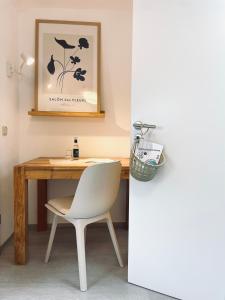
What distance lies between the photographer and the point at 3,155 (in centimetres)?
249

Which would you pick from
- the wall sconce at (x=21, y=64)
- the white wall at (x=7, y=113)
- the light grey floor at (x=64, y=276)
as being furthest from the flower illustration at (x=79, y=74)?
the light grey floor at (x=64, y=276)

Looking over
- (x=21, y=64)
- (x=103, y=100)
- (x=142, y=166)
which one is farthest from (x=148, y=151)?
(x=21, y=64)

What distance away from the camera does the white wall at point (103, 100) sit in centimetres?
294

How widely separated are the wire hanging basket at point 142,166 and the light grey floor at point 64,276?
0.74 meters

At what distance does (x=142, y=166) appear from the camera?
172cm

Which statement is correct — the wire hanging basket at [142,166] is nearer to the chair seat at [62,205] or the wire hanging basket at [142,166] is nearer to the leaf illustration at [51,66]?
the chair seat at [62,205]

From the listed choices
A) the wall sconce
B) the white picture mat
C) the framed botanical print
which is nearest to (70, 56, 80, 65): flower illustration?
the framed botanical print

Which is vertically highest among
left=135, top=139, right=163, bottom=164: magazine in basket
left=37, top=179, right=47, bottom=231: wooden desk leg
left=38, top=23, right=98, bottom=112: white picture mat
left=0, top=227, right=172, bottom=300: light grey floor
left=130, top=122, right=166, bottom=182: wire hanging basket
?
left=38, top=23, right=98, bottom=112: white picture mat

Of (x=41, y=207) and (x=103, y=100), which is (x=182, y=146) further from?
(x=41, y=207)

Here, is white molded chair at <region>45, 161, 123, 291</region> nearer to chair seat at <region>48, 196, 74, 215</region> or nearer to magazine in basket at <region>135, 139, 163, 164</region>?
chair seat at <region>48, 196, 74, 215</region>

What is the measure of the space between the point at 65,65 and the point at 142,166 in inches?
65.6

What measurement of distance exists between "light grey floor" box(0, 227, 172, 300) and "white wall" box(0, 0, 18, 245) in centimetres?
32

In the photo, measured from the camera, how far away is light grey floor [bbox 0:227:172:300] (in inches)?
70.9

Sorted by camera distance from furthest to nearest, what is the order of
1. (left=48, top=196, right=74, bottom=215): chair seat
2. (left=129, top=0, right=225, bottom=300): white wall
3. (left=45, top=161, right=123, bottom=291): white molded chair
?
(left=48, top=196, right=74, bottom=215): chair seat, (left=45, top=161, right=123, bottom=291): white molded chair, (left=129, top=0, right=225, bottom=300): white wall
